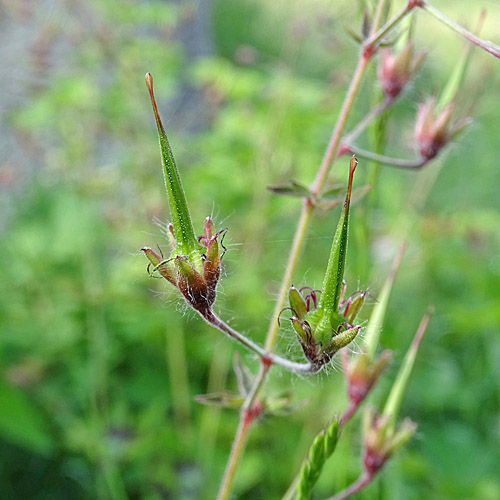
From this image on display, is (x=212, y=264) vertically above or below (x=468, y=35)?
below

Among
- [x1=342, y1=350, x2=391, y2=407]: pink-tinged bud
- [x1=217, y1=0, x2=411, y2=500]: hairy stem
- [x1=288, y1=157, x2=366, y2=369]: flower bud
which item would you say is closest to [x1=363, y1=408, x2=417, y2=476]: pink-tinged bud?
[x1=342, y1=350, x2=391, y2=407]: pink-tinged bud

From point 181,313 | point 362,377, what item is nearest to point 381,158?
point 362,377

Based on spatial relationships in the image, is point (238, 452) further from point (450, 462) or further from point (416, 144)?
point (450, 462)

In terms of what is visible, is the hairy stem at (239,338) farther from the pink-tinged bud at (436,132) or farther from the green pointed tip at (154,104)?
the pink-tinged bud at (436,132)

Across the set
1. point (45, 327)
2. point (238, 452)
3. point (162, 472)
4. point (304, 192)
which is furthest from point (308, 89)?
point (238, 452)

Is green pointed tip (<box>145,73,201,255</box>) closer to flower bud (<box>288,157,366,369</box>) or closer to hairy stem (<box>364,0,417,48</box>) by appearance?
flower bud (<box>288,157,366,369</box>)

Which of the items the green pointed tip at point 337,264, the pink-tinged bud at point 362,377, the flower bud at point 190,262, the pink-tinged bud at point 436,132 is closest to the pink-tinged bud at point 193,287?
the flower bud at point 190,262

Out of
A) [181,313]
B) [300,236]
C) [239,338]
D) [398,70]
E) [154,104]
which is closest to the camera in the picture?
[154,104]

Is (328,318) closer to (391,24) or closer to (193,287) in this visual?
(193,287)
